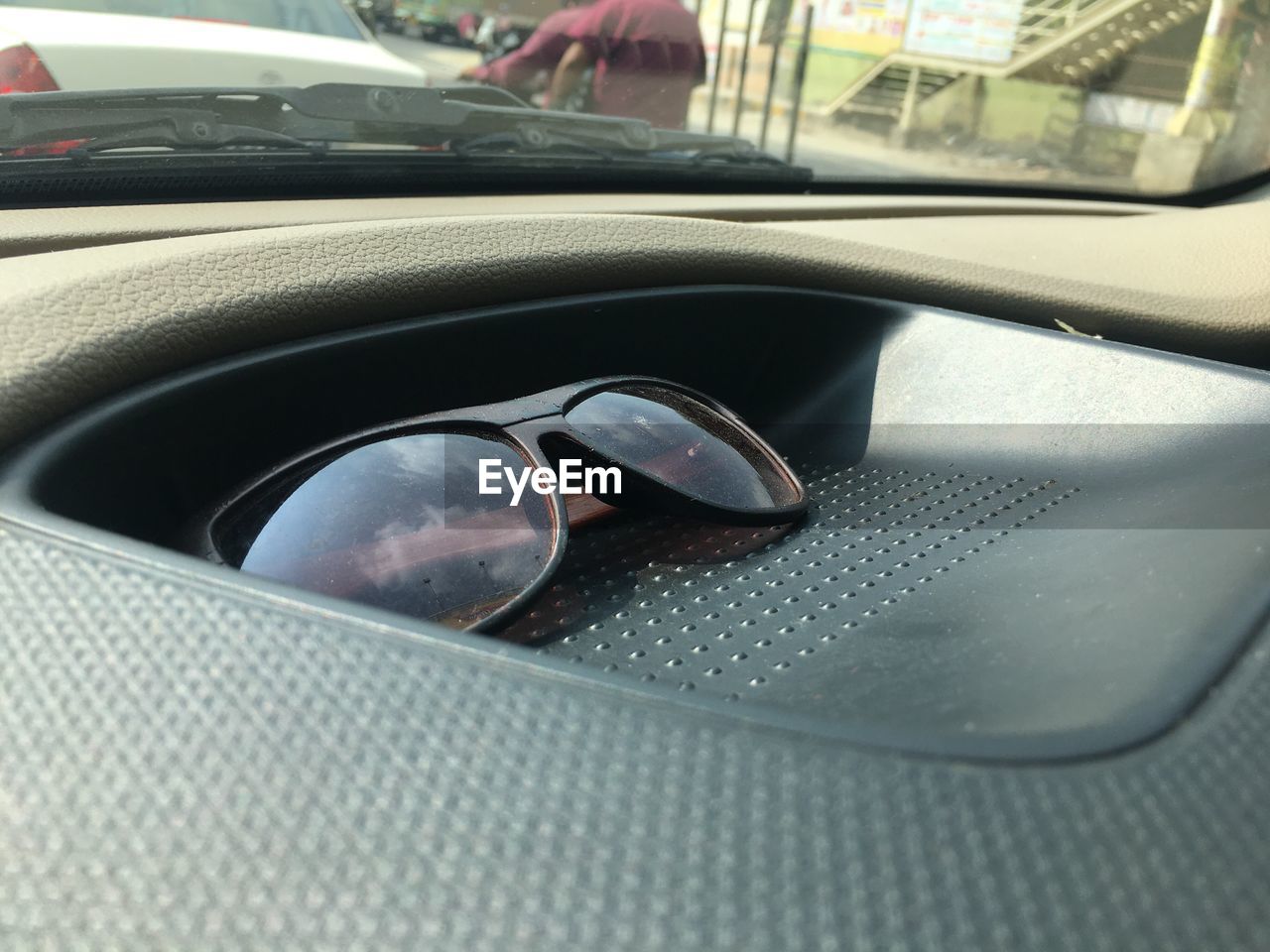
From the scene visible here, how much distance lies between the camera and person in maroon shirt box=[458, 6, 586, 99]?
6.26 ft

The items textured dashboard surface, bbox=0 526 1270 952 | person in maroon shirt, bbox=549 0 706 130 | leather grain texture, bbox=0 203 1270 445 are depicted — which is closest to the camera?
textured dashboard surface, bbox=0 526 1270 952

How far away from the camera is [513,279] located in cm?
116

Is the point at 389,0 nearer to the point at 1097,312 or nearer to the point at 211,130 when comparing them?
the point at 211,130

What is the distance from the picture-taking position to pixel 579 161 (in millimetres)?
1868

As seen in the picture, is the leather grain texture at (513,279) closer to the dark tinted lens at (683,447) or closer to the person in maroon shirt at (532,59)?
the dark tinted lens at (683,447)

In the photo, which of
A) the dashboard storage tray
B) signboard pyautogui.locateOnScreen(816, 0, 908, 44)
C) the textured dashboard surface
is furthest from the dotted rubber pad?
signboard pyautogui.locateOnScreen(816, 0, 908, 44)

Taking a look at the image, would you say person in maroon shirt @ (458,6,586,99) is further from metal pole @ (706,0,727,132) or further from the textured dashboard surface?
the textured dashboard surface

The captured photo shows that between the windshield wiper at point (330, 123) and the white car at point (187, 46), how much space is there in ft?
0.09

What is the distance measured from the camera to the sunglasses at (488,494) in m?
0.93

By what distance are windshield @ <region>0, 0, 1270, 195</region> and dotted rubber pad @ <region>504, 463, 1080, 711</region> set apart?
2.88 feet

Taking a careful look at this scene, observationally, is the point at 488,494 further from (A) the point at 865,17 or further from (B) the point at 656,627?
(A) the point at 865,17

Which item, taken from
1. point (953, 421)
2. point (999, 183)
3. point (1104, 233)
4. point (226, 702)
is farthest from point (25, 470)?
point (999, 183)

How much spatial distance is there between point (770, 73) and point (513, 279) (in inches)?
64.8

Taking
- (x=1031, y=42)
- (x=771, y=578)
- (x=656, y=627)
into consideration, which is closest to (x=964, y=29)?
(x=1031, y=42)
